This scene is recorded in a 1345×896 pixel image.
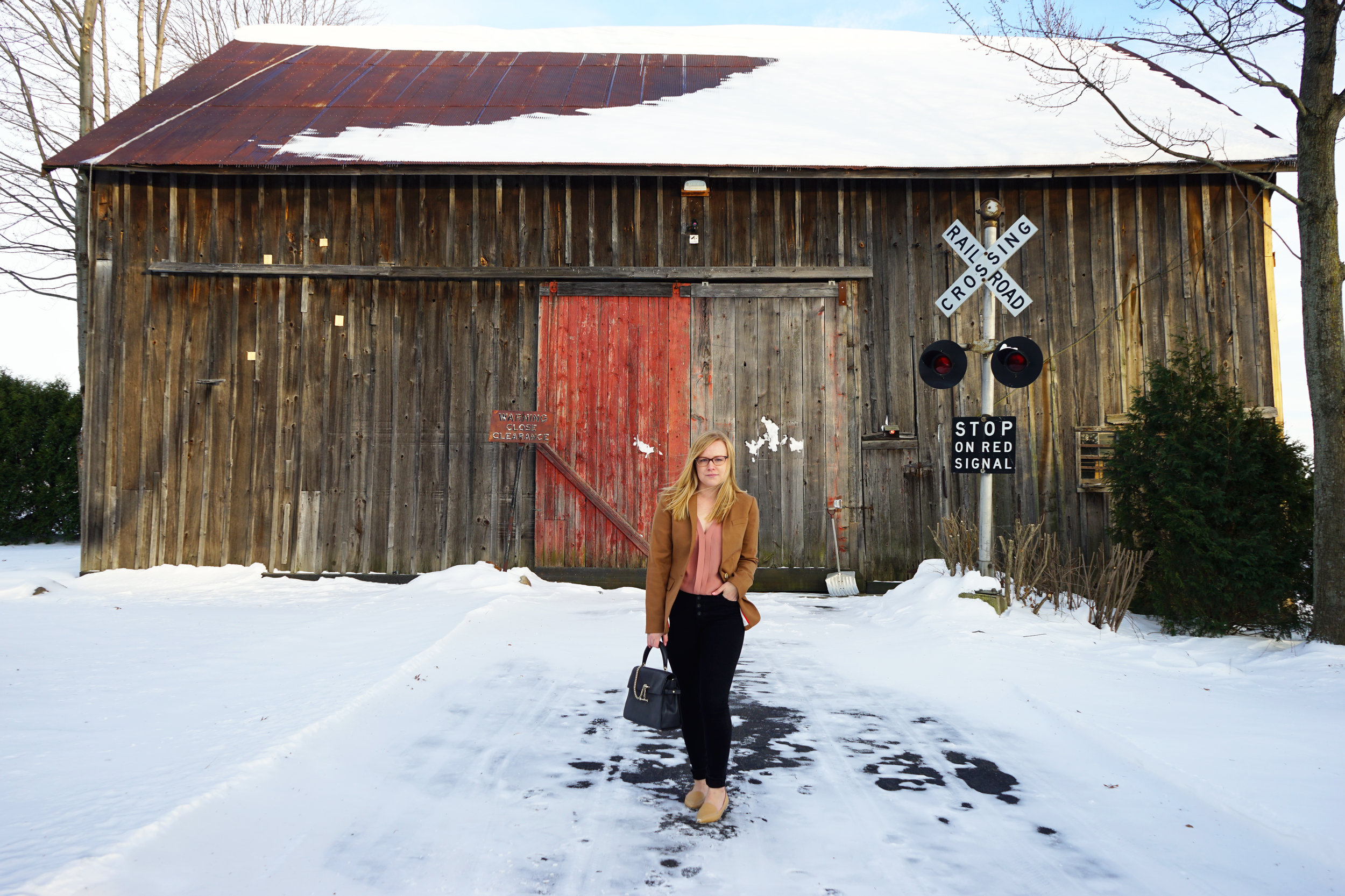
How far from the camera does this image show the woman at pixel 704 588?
3213 mm

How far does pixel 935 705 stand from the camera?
15.6 ft

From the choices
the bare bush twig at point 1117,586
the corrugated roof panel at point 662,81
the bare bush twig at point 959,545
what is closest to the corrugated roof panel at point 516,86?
the corrugated roof panel at point 662,81

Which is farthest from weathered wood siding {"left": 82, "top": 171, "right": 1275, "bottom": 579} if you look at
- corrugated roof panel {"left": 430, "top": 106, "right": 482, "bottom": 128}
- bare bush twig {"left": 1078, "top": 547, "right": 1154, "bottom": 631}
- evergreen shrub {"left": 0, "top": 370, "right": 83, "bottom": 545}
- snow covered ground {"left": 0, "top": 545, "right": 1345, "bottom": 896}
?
evergreen shrub {"left": 0, "top": 370, "right": 83, "bottom": 545}

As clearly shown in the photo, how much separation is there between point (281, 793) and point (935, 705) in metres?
3.52

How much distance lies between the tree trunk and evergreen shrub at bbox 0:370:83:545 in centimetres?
Result: 1550

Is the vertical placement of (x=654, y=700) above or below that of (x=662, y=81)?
below

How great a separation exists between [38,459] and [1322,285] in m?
16.2

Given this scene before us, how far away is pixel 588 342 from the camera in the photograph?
30.9ft

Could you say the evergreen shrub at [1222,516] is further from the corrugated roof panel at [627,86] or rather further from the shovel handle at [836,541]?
the corrugated roof panel at [627,86]

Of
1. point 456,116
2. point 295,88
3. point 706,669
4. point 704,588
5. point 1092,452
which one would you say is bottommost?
point 706,669

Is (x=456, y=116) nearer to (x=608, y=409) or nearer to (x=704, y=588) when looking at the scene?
(x=608, y=409)

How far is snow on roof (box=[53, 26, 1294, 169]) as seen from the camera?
9.03 meters

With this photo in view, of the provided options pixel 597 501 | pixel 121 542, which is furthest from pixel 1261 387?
pixel 121 542

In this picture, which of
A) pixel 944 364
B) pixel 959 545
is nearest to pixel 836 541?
pixel 959 545
